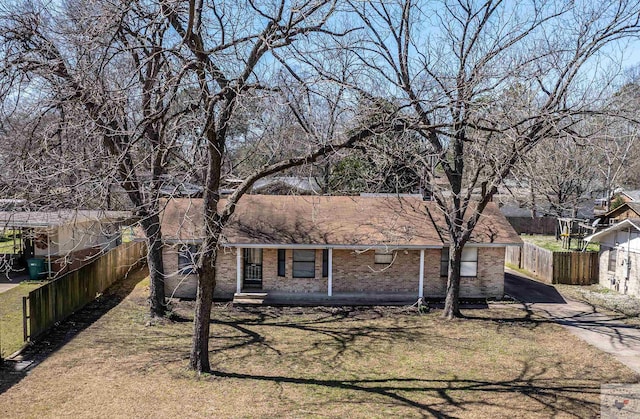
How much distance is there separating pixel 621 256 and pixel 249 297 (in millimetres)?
14720

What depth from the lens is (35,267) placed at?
1834cm

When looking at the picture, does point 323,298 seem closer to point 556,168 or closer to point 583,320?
point 583,320

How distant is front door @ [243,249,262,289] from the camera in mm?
17312

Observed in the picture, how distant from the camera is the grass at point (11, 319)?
10.9 meters

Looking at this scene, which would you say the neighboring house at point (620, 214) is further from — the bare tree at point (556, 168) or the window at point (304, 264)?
the window at point (304, 264)

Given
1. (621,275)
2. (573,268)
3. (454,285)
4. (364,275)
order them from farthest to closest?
(573,268), (621,275), (364,275), (454,285)

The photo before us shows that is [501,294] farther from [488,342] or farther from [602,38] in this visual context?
[602,38]

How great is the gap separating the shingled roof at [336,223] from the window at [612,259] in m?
5.11

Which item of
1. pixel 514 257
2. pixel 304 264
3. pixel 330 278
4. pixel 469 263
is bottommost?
pixel 514 257

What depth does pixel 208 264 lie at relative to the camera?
30.8 ft

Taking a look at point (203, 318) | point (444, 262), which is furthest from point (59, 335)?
point (444, 262)

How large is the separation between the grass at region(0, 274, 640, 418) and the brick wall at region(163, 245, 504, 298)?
2.30 metres

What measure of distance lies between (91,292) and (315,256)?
7625 millimetres

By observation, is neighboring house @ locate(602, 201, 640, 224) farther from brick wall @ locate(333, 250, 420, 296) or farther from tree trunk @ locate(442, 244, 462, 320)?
tree trunk @ locate(442, 244, 462, 320)
